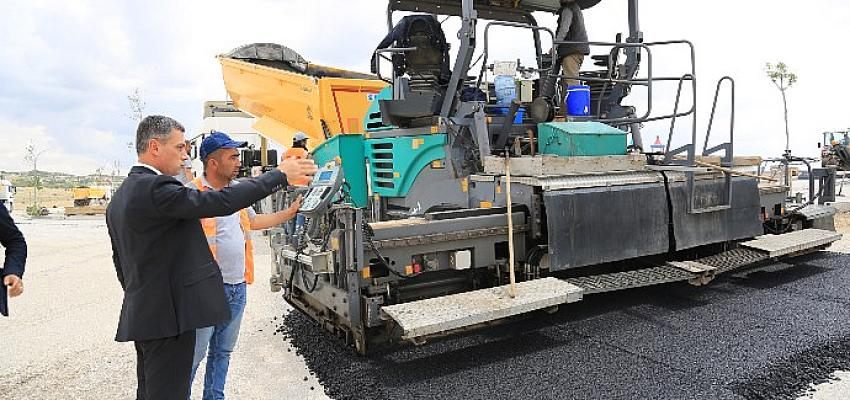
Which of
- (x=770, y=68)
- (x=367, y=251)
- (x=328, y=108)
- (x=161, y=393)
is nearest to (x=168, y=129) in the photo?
(x=161, y=393)

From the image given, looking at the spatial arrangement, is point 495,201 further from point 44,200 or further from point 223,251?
point 44,200

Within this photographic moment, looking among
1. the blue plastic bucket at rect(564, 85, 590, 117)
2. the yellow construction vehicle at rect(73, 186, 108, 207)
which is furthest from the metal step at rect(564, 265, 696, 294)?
the yellow construction vehicle at rect(73, 186, 108, 207)

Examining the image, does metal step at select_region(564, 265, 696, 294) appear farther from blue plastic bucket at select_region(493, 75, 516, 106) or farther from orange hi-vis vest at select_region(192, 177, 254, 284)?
orange hi-vis vest at select_region(192, 177, 254, 284)

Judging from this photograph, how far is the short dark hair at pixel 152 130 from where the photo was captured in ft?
7.77

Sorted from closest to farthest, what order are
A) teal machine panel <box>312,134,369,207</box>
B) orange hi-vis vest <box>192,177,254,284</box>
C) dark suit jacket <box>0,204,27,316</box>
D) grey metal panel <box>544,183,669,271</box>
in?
dark suit jacket <box>0,204,27,316</box> → orange hi-vis vest <box>192,177,254,284</box> → grey metal panel <box>544,183,669,271</box> → teal machine panel <box>312,134,369,207</box>

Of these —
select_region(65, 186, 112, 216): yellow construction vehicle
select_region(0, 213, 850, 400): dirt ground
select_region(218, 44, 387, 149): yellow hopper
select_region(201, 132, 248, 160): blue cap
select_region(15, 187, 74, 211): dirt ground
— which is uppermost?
select_region(218, 44, 387, 149): yellow hopper

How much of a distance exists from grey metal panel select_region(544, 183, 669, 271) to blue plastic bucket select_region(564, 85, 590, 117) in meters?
1.02

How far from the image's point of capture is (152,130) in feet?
7.78

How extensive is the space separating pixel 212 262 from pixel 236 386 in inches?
64.7

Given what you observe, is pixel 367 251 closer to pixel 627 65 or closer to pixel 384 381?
pixel 384 381

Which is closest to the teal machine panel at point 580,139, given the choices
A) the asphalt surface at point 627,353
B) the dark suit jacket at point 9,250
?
the asphalt surface at point 627,353

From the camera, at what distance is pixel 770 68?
2766 centimetres

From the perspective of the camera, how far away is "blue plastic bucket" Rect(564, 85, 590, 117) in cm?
521

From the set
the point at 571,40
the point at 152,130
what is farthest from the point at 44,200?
the point at 152,130
